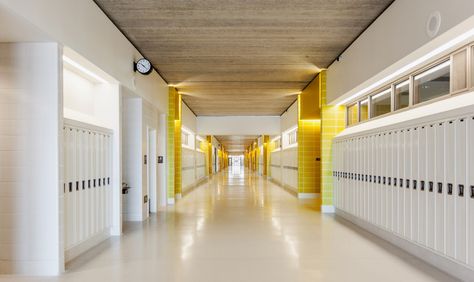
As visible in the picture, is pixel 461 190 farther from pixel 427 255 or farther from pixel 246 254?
pixel 246 254

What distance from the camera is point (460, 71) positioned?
4027mm

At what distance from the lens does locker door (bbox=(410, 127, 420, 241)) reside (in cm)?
443

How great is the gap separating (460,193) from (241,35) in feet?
13.4

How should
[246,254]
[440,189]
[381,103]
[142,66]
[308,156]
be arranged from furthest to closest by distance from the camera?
[308,156], [142,66], [381,103], [246,254], [440,189]

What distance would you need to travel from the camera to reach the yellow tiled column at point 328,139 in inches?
320

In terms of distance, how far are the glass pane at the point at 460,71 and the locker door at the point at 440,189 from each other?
518 millimetres

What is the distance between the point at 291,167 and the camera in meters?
13.4

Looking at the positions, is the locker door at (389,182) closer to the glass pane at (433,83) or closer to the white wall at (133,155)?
the glass pane at (433,83)

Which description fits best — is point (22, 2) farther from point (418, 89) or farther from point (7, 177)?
point (418, 89)

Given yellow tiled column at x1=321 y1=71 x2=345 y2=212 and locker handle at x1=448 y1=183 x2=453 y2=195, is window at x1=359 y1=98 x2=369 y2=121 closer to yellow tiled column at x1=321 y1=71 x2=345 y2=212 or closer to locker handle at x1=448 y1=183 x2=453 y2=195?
yellow tiled column at x1=321 y1=71 x2=345 y2=212

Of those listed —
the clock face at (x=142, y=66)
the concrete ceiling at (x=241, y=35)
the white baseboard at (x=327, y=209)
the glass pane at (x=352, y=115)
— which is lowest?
the white baseboard at (x=327, y=209)

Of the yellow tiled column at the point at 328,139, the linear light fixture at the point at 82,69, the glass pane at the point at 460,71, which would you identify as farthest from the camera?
the yellow tiled column at the point at 328,139

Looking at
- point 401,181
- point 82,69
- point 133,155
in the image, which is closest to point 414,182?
point 401,181

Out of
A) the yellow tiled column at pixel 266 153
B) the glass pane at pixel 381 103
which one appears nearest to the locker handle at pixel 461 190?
the glass pane at pixel 381 103
